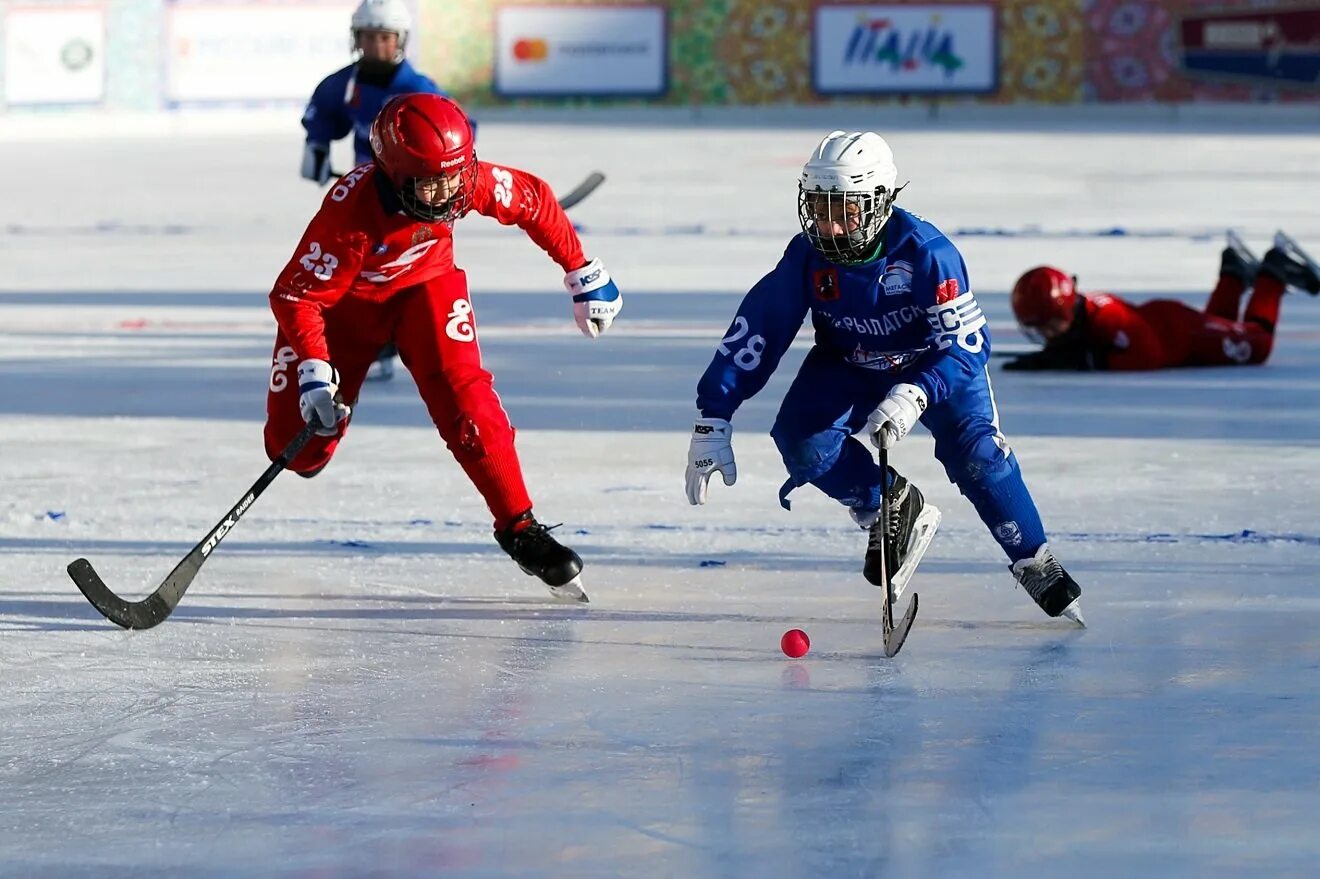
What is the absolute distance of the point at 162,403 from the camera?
747cm

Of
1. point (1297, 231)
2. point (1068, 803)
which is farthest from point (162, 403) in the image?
point (1297, 231)

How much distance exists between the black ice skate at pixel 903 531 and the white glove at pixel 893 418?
338mm

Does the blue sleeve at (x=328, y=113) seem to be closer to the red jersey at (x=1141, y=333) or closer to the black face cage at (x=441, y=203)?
the red jersey at (x=1141, y=333)

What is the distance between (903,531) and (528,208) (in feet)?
3.61

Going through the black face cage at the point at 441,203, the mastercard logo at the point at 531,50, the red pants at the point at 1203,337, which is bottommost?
the mastercard logo at the point at 531,50

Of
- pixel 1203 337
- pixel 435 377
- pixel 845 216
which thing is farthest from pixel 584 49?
pixel 845 216

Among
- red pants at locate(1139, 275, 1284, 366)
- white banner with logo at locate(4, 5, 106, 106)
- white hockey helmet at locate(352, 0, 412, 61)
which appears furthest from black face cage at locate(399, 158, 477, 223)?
white banner with logo at locate(4, 5, 106, 106)

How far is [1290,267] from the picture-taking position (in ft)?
27.2

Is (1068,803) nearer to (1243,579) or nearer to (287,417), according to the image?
(1243,579)

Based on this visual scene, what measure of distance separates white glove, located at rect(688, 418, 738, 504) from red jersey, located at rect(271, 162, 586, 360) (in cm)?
77

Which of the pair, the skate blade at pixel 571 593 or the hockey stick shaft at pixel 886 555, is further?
the skate blade at pixel 571 593

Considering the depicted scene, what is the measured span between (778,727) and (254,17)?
20037 mm

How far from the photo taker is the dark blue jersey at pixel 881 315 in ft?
14.1

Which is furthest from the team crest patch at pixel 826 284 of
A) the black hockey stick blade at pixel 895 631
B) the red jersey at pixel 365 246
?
the red jersey at pixel 365 246
